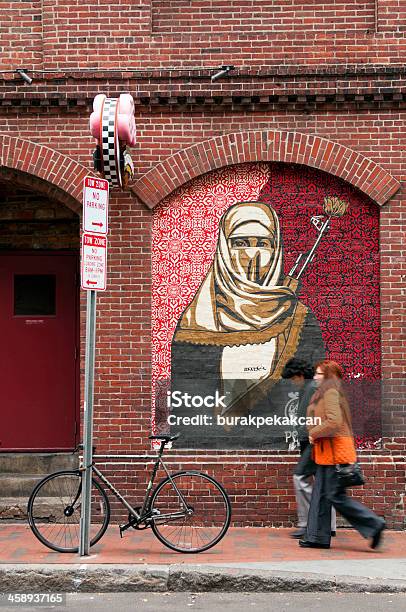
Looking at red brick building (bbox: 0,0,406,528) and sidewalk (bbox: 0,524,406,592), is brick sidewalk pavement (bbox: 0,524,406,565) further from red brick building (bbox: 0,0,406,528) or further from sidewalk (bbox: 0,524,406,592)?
red brick building (bbox: 0,0,406,528)

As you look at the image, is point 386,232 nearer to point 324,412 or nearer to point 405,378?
point 405,378

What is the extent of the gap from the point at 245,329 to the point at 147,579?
3.65 meters

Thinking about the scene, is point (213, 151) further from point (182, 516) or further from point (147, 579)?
point (147, 579)

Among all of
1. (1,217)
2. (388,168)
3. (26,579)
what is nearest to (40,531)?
(26,579)

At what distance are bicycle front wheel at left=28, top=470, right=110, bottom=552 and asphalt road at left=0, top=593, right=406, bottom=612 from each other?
3.95ft

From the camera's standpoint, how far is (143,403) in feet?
36.9

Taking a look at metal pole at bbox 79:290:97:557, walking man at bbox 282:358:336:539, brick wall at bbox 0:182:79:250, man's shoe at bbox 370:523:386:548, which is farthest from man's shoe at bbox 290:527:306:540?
brick wall at bbox 0:182:79:250

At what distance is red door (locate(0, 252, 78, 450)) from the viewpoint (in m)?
12.5

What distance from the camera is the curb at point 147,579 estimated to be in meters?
8.40

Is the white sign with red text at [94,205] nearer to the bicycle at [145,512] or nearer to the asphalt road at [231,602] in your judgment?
the bicycle at [145,512]

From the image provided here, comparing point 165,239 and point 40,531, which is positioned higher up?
point 165,239

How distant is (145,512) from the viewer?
9570 mm

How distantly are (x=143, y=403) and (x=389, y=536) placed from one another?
298 centimetres

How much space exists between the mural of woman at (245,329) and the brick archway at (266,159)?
2.80ft
